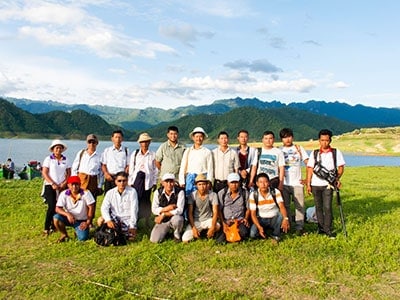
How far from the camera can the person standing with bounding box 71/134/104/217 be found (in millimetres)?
8656

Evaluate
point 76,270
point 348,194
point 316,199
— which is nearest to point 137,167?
point 76,270

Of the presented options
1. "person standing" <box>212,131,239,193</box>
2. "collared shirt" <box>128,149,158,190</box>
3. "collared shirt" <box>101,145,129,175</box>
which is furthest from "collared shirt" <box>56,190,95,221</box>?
"person standing" <box>212,131,239,193</box>

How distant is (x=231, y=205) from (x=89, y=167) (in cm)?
345

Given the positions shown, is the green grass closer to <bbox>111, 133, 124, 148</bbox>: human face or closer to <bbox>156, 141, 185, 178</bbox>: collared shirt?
<bbox>156, 141, 185, 178</bbox>: collared shirt

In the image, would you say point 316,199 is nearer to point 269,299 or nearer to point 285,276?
point 285,276

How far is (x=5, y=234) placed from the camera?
8953 millimetres

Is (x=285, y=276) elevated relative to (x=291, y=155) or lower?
lower

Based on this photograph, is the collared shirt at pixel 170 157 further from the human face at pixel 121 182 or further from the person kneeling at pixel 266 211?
the person kneeling at pixel 266 211

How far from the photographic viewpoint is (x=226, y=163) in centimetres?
817

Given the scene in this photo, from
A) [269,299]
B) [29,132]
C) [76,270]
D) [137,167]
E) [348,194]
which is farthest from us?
[29,132]

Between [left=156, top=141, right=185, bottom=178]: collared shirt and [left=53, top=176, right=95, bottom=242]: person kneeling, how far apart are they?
1790 millimetres

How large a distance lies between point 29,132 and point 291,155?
19381cm

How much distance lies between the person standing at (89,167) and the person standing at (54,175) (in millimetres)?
263

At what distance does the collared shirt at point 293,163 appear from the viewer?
28.0 feet
